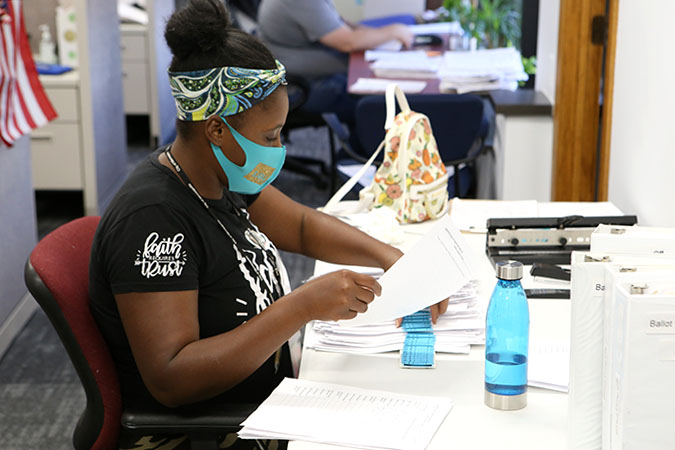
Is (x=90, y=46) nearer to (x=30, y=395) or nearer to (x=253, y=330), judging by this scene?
(x=30, y=395)

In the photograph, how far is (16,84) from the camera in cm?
320

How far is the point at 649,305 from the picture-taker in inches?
35.9

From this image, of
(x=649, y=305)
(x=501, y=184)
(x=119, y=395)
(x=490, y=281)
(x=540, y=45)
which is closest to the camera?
(x=649, y=305)

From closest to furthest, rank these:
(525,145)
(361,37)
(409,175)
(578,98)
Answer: (409,175) → (578,98) → (525,145) → (361,37)

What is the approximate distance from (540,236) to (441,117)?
1.40 metres

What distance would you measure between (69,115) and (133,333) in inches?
126

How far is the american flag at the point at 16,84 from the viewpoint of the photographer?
118 inches

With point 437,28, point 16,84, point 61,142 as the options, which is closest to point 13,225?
point 16,84

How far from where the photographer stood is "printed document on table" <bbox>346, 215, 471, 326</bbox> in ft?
4.54

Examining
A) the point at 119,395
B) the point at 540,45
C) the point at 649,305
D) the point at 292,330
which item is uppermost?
the point at 540,45

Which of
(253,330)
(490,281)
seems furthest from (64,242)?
(490,281)

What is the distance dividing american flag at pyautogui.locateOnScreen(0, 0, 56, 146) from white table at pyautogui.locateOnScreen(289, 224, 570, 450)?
6.26 ft

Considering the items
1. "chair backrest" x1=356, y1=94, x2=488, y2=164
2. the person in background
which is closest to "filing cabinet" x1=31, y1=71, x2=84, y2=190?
the person in background

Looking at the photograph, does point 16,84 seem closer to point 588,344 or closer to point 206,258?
point 206,258
